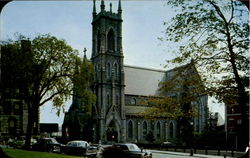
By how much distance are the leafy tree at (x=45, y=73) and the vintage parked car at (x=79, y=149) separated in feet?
7.25

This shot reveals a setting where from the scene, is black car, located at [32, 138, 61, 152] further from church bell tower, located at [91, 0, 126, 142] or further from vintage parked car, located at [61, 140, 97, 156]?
church bell tower, located at [91, 0, 126, 142]

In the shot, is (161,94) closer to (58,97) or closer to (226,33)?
(226,33)

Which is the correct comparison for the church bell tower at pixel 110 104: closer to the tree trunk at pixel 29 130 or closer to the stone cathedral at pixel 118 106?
the stone cathedral at pixel 118 106

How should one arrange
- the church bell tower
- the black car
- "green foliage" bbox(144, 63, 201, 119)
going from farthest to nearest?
the church bell tower → the black car → "green foliage" bbox(144, 63, 201, 119)

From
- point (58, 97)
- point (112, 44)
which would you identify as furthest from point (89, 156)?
point (112, 44)

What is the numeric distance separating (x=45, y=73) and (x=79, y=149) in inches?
188

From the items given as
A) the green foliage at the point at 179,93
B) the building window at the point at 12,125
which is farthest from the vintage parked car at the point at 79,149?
the green foliage at the point at 179,93

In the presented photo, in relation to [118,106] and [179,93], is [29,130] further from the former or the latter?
[118,106]

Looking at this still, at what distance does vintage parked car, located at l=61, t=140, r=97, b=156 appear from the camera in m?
17.0

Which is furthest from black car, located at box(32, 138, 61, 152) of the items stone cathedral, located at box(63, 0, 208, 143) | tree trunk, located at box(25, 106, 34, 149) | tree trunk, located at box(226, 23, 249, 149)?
tree trunk, located at box(226, 23, 249, 149)

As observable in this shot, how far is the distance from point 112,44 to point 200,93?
44.2 feet

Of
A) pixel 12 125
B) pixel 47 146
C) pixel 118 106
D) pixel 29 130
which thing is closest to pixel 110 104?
pixel 118 106

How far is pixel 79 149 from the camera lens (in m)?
17.6

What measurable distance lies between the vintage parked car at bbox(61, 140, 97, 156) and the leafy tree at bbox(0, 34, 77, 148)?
2.21 metres
